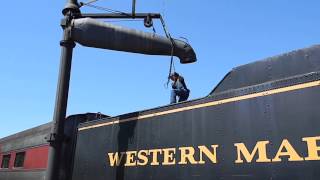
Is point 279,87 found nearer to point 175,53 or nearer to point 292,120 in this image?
point 292,120

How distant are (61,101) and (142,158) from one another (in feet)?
8.60

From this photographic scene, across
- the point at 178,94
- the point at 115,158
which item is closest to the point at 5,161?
the point at 115,158

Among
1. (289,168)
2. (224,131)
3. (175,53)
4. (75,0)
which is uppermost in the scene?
(75,0)

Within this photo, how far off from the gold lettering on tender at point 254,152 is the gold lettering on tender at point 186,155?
766 millimetres

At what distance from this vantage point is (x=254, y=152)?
15.0ft

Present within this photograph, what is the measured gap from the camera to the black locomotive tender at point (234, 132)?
13.9ft

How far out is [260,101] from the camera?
15.4 feet

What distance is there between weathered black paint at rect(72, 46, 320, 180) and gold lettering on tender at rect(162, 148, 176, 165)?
2.4 inches

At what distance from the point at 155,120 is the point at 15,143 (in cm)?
621

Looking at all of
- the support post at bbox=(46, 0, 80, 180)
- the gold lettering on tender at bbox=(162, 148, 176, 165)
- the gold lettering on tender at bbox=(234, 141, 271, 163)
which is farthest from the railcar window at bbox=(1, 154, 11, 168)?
the gold lettering on tender at bbox=(234, 141, 271, 163)

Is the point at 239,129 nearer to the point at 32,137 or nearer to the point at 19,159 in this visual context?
the point at 32,137

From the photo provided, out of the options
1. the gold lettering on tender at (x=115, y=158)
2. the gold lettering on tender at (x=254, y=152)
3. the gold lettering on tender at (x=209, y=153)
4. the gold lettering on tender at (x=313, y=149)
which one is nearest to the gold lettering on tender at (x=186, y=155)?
the gold lettering on tender at (x=209, y=153)

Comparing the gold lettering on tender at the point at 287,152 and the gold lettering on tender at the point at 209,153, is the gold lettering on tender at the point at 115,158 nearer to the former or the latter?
the gold lettering on tender at the point at 209,153

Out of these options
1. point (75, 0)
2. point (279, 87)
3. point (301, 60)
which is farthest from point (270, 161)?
point (75, 0)
